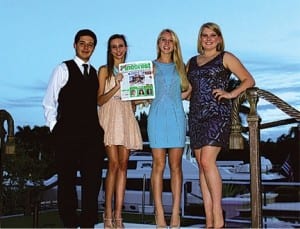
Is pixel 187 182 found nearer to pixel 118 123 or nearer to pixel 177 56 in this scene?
pixel 118 123

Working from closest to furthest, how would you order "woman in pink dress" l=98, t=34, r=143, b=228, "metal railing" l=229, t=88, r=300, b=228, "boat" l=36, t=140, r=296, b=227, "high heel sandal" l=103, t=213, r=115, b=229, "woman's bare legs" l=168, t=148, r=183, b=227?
"metal railing" l=229, t=88, r=300, b=228 → "woman's bare legs" l=168, t=148, r=183, b=227 → "woman in pink dress" l=98, t=34, r=143, b=228 → "high heel sandal" l=103, t=213, r=115, b=229 → "boat" l=36, t=140, r=296, b=227

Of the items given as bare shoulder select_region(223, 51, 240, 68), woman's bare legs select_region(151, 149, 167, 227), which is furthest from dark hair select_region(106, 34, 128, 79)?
bare shoulder select_region(223, 51, 240, 68)

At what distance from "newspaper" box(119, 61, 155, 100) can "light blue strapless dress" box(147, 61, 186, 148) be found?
0.09m

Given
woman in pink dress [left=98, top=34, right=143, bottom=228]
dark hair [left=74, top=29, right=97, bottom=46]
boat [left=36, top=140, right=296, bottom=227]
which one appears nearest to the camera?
dark hair [left=74, top=29, right=97, bottom=46]

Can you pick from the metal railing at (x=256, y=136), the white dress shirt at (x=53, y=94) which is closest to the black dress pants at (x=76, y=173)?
the white dress shirt at (x=53, y=94)

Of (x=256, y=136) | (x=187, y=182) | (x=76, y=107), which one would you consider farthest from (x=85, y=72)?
(x=187, y=182)

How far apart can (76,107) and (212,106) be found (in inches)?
37.0

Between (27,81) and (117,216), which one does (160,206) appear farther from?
(27,81)

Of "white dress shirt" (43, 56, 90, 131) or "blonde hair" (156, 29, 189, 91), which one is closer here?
"white dress shirt" (43, 56, 90, 131)

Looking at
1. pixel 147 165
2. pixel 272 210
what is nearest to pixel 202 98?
pixel 272 210

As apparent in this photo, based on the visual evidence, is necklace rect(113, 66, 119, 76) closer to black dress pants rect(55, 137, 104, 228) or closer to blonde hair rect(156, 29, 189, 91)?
blonde hair rect(156, 29, 189, 91)

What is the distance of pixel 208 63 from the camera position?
4.10 metres

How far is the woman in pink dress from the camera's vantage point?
177 inches

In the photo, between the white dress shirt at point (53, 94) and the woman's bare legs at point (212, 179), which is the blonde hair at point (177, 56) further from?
the white dress shirt at point (53, 94)
